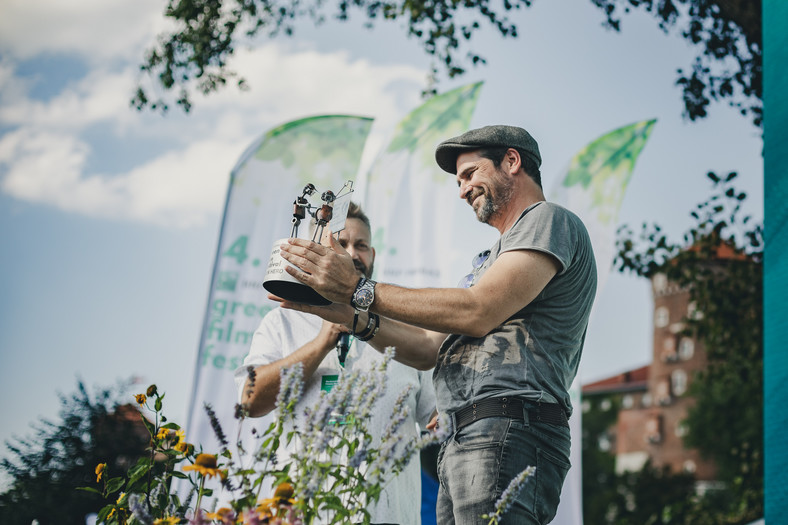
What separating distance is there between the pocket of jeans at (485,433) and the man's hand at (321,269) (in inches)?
17.4

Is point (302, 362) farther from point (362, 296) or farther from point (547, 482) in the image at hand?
point (547, 482)

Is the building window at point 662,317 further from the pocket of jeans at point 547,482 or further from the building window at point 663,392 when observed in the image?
the pocket of jeans at point 547,482

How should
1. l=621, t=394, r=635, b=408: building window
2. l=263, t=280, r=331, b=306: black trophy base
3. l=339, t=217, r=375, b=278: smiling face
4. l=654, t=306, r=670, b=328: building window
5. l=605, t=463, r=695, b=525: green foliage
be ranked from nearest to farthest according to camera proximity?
l=263, t=280, r=331, b=306: black trophy base
l=339, t=217, r=375, b=278: smiling face
l=605, t=463, r=695, b=525: green foliage
l=654, t=306, r=670, b=328: building window
l=621, t=394, r=635, b=408: building window

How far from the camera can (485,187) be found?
7.71 feet

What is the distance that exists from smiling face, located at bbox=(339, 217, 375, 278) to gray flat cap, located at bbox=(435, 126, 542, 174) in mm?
738

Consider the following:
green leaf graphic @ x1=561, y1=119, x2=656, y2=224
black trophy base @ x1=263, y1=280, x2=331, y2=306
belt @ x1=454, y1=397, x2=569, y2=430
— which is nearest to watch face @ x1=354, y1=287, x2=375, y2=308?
black trophy base @ x1=263, y1=280, x2=331, y2=306

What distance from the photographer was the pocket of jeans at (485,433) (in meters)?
1.98

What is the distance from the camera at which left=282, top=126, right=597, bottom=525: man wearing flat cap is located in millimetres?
1980

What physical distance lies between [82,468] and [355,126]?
4.11 meters

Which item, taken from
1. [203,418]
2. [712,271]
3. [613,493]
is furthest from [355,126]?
[613,493]

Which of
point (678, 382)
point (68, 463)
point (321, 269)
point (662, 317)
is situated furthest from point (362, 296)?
point (662, 317)

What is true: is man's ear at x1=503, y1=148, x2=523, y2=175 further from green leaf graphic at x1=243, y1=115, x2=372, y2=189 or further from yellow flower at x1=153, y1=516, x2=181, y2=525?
green leaf graphic at x1=243, y1=115, x2=372, y2=189

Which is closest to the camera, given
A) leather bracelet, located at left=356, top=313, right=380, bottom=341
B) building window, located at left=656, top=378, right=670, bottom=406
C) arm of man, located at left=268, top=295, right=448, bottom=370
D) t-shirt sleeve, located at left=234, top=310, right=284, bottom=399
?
arm of man, located at left=268, top=295, right=448, bottom=370

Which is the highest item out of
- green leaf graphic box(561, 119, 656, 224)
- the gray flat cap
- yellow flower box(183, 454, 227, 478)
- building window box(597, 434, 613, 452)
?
building window box(597, 434, 613, 452)
